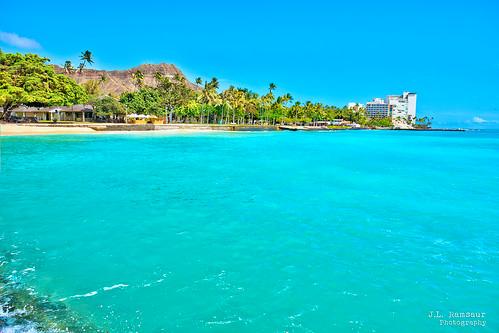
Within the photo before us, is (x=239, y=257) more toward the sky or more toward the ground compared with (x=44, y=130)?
more toward the ground

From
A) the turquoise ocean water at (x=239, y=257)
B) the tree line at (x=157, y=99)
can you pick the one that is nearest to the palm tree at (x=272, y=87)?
the tree line at (x=157, y=99)

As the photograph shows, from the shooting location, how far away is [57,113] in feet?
224

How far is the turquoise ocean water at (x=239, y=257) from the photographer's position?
6156 millimetres

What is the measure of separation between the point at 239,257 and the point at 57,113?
7011 centimetres

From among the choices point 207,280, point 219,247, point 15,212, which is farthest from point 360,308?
point 15,212

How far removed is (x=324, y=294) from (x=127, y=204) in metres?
8.99

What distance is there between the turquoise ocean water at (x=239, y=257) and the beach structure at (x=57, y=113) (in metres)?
54.7

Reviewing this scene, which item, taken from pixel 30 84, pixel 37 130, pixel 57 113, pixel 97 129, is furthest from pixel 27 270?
pixel 57 113

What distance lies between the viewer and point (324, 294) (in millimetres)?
7031

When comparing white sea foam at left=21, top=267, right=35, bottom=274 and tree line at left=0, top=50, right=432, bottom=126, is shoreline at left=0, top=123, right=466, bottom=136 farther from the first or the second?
white sea foam at left=21, top=267, right=35, bottom=274

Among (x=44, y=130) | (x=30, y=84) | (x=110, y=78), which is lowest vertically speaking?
(x=44, y=130)

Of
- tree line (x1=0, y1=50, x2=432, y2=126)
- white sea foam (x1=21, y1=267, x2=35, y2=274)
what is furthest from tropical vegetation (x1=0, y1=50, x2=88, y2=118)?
white sea foam (x1=21, y1=267, x2=35, y2=274)

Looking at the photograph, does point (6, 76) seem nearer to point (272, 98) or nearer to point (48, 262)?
point (48, 262)

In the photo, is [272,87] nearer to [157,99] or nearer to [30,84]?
[157,99]
